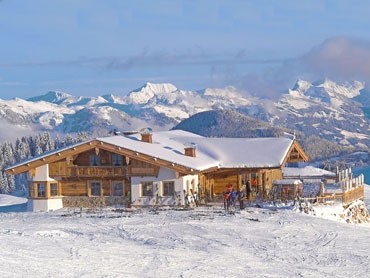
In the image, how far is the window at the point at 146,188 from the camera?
43.0m

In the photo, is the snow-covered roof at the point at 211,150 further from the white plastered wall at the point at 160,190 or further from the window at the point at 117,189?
the window at the point at 117,189

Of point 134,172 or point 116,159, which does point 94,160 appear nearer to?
point 116,159

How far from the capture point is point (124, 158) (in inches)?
1719

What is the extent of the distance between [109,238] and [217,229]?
15.9 ft

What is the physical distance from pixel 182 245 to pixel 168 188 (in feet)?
48.1

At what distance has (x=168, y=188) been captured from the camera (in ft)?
140

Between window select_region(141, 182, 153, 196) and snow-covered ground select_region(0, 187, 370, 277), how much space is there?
12.8ft

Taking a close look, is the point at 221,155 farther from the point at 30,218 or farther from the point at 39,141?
the point at 39,141

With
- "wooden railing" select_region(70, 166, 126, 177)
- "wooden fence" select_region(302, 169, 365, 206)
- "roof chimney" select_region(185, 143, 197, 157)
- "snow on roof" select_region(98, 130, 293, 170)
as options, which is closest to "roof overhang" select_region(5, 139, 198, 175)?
"snow on roof" select_region(98, 130, 293, 170)

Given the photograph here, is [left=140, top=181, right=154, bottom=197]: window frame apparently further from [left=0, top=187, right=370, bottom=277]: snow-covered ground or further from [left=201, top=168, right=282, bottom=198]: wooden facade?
[left=201, top=168, right=282, bottom=198]: wooden facade

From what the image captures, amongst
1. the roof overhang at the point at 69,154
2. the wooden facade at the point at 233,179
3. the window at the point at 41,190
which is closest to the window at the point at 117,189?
the roof overhang at the point at 69,154

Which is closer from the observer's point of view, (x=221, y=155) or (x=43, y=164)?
(x=43, y=164)

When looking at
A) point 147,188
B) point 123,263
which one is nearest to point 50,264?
point 123,263

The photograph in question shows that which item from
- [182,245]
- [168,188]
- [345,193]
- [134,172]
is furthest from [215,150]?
[182,245]
